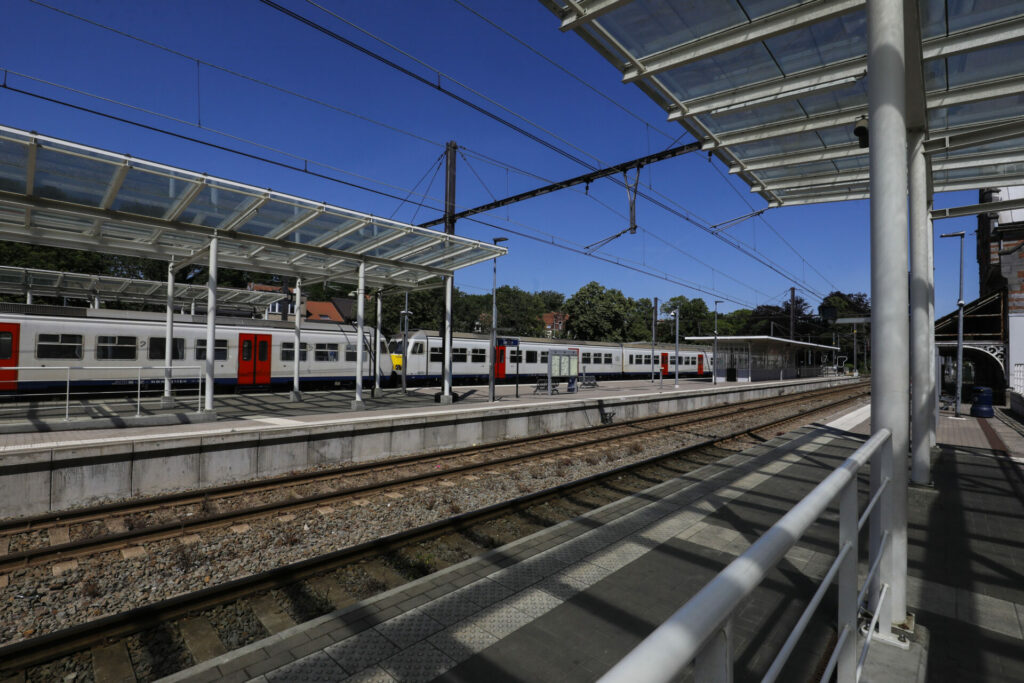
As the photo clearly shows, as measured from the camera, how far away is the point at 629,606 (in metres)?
4.02

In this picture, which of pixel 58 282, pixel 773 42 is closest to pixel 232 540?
pixel 773 42

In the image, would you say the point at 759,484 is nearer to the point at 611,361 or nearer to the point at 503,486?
the point at 503,486

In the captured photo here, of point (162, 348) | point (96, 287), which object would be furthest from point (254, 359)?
point (96, 287)

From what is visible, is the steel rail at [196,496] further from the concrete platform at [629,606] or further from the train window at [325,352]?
the train window at [325,352]

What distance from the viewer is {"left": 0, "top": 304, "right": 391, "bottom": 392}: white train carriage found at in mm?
15758

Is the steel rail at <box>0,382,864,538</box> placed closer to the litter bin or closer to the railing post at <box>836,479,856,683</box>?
the railing post at <box>836,479,856,683</box>

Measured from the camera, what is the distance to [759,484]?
25.5 feet

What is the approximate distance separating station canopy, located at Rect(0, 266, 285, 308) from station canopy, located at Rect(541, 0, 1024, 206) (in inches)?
621

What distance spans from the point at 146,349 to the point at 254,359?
11.3 feet

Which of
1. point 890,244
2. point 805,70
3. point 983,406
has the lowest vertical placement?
point 983,406

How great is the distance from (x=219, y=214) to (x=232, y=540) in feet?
26.4

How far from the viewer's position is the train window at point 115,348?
17.1 m

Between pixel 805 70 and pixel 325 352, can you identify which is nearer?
pixel 805 70

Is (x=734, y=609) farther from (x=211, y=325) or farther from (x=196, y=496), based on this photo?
(x=211, y=325)
